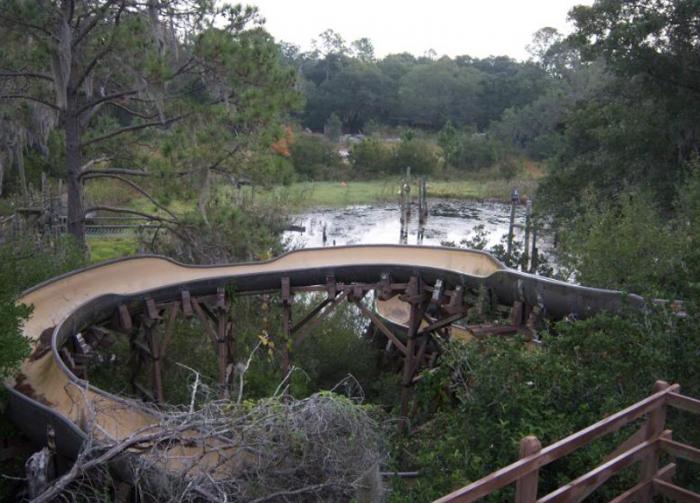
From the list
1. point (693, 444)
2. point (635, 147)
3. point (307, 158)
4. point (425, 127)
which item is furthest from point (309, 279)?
point (425, 127)

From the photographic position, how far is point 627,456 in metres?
4.71

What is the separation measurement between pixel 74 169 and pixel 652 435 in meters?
13.4

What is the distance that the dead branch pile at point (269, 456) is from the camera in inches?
211

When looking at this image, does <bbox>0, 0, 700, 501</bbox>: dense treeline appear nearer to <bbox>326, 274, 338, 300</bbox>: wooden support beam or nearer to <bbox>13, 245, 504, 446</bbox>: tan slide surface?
<bbox>13, 245, 504, 446</bbox>: tan slide surface

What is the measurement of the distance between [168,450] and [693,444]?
4.22 meters

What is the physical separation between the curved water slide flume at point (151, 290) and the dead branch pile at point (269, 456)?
40.0 inches

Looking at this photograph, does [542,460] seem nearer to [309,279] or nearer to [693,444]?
[693,444]

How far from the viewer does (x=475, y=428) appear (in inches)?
250

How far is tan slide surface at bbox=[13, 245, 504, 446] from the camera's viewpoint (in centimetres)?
759

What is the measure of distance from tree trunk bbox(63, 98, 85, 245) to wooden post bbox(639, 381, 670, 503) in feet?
43.3

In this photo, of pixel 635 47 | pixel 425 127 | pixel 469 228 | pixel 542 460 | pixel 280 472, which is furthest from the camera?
pixel 425 127

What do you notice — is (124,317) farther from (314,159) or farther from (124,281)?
(314,159)

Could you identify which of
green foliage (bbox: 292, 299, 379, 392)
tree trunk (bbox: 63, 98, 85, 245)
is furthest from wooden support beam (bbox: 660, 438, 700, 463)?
tree trunk (bbox: 63, 98, 85, 245)

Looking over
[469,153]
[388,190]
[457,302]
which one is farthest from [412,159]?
[457,302]
